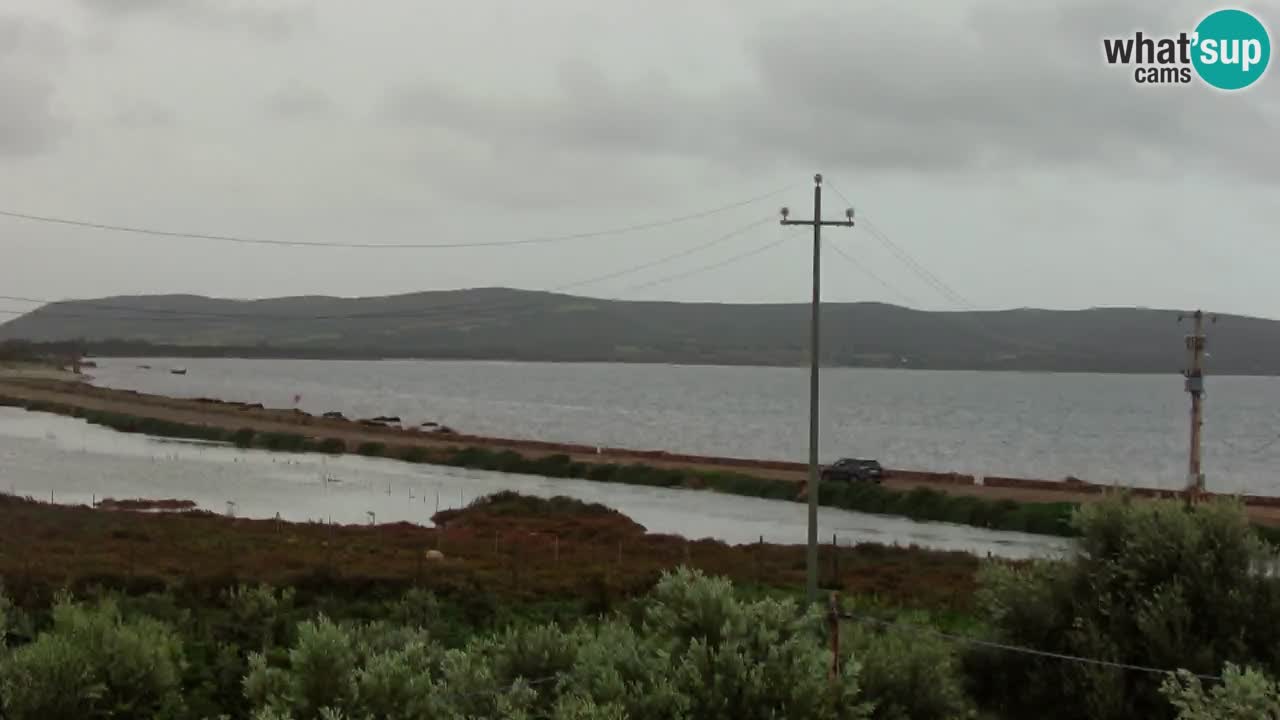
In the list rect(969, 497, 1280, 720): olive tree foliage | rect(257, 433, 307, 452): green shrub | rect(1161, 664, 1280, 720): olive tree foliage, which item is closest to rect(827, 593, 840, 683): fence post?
rect(1161, 664, 1280, 720): olive tree foliage

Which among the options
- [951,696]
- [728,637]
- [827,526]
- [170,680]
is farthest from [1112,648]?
[827,526]

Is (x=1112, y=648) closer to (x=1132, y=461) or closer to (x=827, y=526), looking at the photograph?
(x=827, y=526)

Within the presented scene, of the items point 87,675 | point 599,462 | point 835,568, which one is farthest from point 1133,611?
point 599,462

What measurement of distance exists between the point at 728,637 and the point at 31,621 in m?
19.9

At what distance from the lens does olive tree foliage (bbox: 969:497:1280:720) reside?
671 inches

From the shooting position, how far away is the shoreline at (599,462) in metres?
70.1

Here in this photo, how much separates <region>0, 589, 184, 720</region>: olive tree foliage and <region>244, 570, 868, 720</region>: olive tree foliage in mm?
1381

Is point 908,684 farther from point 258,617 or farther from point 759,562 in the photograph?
point 759,562

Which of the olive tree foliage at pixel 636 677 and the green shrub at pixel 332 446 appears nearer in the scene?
the olive tree foliage at pixel 636 677

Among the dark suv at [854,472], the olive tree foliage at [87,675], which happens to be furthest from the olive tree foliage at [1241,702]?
the dark suv at [854,472]

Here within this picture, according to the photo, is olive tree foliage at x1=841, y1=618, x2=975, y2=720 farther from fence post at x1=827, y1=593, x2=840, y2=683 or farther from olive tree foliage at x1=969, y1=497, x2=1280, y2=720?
olive tree foliage at x1=969, y1=497, x2=1280, y2=720

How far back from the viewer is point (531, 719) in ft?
54.0

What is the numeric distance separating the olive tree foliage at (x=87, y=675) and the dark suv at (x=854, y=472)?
209 ft

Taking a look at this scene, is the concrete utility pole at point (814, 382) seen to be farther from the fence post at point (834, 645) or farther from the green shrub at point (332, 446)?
the green shrub at point (332, 446)
